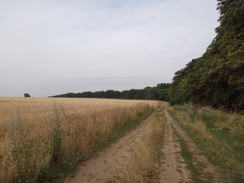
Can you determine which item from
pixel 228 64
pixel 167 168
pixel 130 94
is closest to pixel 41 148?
pixel 167 168

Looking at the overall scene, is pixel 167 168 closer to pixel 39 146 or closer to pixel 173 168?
pixel 173 168

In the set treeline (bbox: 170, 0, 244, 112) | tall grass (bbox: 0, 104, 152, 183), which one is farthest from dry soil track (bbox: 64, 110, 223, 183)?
treeline (bbox: 170, 0, 244, 112)

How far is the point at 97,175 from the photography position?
15.1ft

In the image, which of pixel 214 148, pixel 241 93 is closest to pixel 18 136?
pixel 214 148

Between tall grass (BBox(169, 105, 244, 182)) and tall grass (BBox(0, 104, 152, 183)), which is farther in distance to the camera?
tall grass (BBox(169, 105, 244, 182))

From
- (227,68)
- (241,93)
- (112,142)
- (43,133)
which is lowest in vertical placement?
(112,142)

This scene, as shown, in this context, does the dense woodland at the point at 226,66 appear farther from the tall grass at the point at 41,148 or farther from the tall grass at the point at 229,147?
the tall grass at the point at 41,148

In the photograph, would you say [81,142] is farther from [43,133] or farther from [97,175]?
[97,175]

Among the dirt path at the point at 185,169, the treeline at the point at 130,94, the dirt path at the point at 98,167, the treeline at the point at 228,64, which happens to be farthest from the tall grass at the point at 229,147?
the treeline at the point at 130,94

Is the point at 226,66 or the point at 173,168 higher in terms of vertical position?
the point at 226,66

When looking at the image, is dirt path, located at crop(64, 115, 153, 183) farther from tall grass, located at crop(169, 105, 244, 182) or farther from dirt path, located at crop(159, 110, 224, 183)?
tall grass, located at crop(169, 105, 244, 182)

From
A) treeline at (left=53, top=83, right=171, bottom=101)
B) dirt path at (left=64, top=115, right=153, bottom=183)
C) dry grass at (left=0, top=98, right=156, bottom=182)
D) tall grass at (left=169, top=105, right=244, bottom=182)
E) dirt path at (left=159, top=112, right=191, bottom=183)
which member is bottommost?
dirt path at (left=64, top=115, right=153, bottom=183)

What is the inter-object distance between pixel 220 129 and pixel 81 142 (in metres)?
8.59

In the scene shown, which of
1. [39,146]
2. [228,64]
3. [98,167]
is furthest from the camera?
[228,64]
